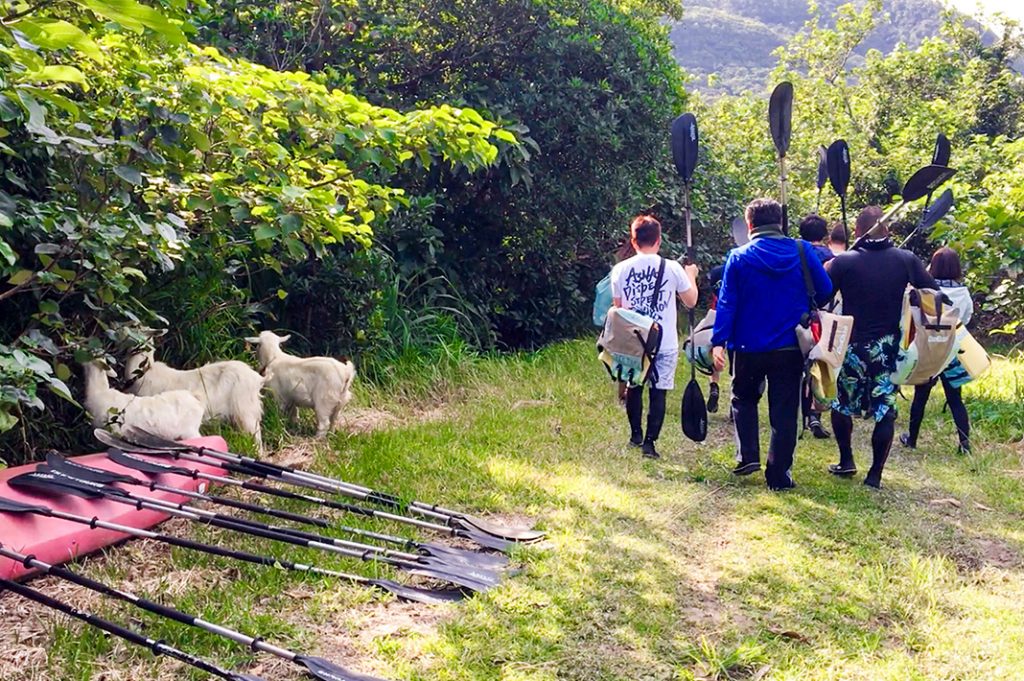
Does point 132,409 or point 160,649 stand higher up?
point 132,409

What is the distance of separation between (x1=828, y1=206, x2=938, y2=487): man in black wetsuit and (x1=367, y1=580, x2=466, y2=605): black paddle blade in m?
3.14

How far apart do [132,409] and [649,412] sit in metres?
3.45

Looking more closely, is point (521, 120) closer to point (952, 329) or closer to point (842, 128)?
point (952, 329)

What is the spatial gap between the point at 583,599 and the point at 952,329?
357cm

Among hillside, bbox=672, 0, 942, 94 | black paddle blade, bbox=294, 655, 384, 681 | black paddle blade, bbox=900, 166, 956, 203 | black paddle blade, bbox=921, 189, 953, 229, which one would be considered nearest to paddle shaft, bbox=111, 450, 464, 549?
black paddle blade, bbox=294, 655, 384, 681

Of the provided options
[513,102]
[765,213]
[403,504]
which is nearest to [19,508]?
[403,504]

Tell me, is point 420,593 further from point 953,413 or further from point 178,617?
point 953,413

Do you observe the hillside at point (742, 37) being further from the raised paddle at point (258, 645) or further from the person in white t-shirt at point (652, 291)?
the raised paddle at point (258, 645)

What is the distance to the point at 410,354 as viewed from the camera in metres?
8.22

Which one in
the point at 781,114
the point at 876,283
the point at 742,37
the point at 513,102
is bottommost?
the point at 876,283

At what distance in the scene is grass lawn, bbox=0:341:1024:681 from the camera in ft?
10.8

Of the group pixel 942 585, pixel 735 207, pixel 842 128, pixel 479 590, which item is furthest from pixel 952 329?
pixel 842 128

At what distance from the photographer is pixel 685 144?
6625 millimetres

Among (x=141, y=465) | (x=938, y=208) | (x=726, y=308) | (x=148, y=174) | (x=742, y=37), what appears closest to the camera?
(x=141, y=465)
